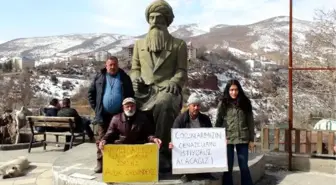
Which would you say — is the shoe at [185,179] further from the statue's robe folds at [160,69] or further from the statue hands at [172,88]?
the statue hands at [172,88]

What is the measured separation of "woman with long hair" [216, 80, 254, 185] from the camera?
6.00 meters

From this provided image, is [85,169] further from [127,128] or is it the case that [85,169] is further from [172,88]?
[172,88]

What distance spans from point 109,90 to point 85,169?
1.40 meters

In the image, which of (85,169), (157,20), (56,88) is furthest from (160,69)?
(56,88)

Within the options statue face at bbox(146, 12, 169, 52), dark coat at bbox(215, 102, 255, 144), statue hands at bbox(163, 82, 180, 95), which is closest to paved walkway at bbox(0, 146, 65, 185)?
statue hands at bbox(163, 82, 180, 95)

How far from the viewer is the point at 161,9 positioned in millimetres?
6879

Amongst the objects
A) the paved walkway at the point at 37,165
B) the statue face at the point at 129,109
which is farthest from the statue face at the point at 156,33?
the paved walkway at the point at 37,165

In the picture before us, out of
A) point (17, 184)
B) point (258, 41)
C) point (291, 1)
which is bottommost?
point (17, 184)

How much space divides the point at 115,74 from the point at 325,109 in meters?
16.8

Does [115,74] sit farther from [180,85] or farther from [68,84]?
[68,84]

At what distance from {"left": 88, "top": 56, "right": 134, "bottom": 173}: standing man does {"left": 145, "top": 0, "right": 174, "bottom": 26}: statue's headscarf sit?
143cm

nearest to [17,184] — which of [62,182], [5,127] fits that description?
[62,182]

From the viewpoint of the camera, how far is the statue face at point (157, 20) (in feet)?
22.6

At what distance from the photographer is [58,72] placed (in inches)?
2462
